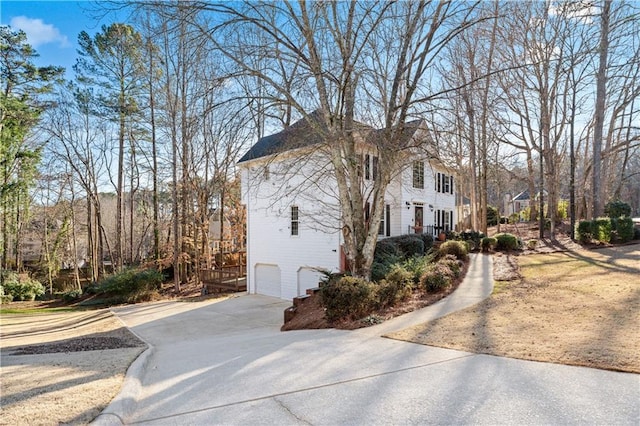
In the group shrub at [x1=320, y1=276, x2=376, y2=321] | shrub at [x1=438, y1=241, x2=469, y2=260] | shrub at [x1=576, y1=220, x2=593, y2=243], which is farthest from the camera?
shrub at [x1=576, y1=220, x2=593, y2=243]

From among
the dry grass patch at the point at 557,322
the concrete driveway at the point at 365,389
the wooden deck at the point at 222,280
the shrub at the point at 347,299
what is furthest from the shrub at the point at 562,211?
the concrete driveway at the point at 365,389

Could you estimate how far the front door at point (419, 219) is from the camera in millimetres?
20016

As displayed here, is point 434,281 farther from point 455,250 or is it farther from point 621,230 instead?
point 621,230

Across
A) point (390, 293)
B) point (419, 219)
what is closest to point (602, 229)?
point (419, 219)

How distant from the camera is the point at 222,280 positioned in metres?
21.3

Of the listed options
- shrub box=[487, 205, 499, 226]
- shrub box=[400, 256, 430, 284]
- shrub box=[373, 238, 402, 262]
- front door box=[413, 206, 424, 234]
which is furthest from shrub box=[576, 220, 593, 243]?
shrub box=[487, 205, 499, 226]

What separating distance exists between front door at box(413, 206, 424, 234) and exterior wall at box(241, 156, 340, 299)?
592 centimetres

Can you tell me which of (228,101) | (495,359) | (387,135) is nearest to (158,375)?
(495,359)

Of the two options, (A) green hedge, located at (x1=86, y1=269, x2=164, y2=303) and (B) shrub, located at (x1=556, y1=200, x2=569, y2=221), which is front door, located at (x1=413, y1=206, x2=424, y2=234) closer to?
(B) shrub, located at (x1=556, y1=200, x2=569, y2=221)

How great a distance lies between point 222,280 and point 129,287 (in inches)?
187

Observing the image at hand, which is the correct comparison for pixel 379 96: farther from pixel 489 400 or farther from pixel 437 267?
pixel 489 400

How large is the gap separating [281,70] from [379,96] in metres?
3.08

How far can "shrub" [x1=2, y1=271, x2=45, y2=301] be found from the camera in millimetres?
22562

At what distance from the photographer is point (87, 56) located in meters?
22.6
